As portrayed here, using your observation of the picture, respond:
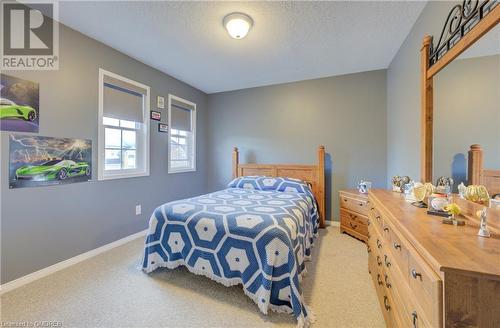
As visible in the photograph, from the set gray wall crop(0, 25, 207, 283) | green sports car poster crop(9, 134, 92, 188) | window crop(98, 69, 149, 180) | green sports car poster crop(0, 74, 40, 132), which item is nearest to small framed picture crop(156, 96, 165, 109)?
gray wall crop(0, 25, 207, 283)

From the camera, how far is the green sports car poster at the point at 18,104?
1877mm

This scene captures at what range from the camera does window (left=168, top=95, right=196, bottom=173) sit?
3.76 meters

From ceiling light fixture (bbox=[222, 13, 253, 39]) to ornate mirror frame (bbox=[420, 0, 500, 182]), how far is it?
5.06 feet

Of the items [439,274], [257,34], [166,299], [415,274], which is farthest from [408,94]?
[166,299]

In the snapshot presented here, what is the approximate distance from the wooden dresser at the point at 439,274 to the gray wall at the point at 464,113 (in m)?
0.40

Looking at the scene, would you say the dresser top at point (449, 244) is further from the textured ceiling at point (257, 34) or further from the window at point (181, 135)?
the window at point (181, 135)

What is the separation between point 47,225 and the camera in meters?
2.16

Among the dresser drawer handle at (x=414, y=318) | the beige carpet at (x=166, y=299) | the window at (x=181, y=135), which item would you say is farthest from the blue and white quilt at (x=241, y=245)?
the window at (x=181, y=135)

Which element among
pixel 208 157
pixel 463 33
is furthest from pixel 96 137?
pixel 463 33

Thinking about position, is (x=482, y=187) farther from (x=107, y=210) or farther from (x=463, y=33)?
(x=107, y=210)

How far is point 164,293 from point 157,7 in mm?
2544

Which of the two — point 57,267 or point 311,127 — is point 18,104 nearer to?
point 57,267

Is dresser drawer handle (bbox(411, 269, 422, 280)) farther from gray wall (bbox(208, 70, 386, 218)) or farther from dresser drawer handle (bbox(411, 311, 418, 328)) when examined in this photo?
gray wall (bbox(208, 70, 386, 218))

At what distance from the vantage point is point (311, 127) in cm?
376
